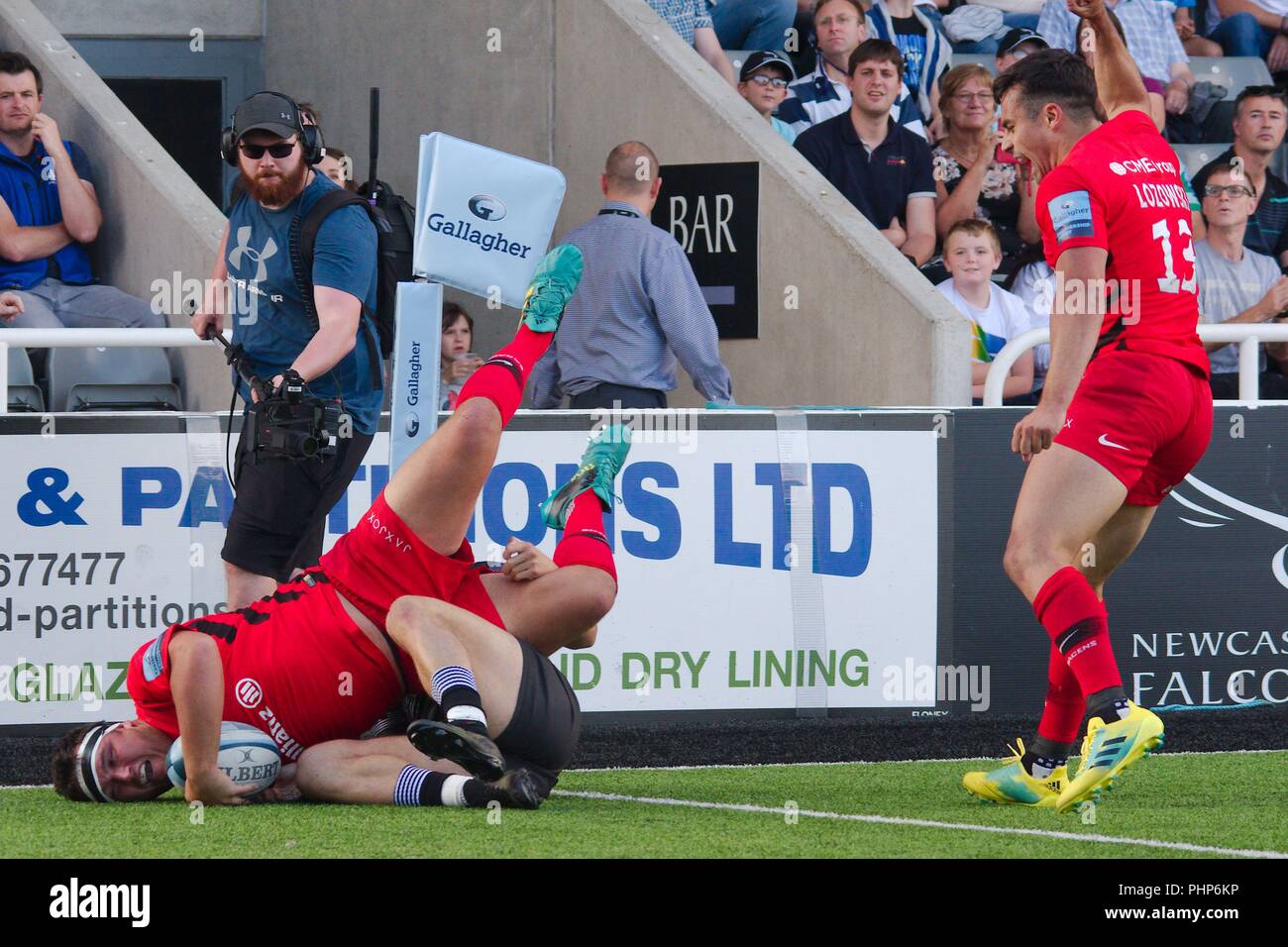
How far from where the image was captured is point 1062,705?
596 cm

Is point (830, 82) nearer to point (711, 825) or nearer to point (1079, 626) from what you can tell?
point (1079, 626)

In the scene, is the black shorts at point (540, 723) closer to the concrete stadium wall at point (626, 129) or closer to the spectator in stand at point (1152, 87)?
the concrete stadium wall at point (626, 129)

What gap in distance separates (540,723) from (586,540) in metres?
0.72

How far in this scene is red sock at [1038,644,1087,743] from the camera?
233 inches

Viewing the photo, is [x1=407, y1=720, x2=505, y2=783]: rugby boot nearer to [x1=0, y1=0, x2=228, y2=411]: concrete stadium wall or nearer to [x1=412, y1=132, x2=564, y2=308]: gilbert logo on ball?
[x1=412, y1=132, x2=564, y2=308]: gilbert logo on ball

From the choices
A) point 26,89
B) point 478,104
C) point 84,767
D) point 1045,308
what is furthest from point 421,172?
point 478,104

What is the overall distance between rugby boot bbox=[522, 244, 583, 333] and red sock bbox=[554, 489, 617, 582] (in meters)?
0.58

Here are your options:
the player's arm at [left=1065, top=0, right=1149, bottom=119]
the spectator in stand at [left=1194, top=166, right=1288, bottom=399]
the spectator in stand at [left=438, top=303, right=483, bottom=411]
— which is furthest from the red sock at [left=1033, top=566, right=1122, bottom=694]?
the spectator in stand at [left=1194, top=166, right=1288, bottom=399]

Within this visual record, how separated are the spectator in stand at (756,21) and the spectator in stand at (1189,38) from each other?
316cm

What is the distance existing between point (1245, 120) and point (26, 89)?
6558 millimetres

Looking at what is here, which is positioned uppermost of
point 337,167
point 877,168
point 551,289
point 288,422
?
point 877,168

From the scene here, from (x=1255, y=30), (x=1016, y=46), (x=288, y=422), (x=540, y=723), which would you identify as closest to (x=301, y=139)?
(x=288, y=422)
